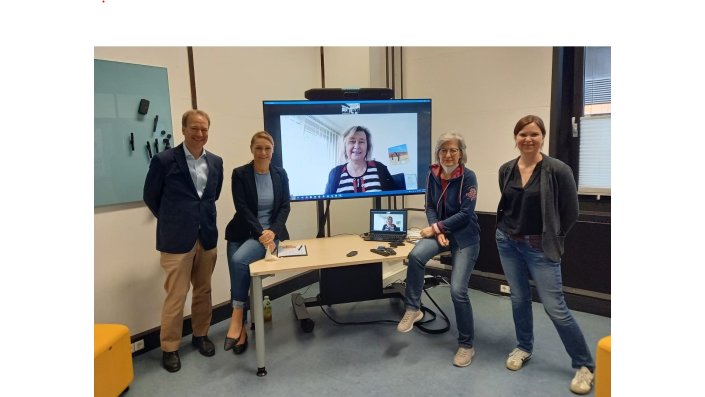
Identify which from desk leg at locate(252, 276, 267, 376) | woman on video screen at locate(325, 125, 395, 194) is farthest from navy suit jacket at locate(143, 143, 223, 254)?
woman on video screen at locate(325, 125, 395, 194)

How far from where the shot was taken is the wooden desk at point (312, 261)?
7.13 ft

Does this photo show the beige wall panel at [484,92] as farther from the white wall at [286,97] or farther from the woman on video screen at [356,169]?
the woman on video screen at [356,169]

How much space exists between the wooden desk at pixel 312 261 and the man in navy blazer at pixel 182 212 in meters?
0.42

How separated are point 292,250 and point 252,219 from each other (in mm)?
308

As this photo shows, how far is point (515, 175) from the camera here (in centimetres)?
208

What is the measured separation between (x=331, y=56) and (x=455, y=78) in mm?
1090

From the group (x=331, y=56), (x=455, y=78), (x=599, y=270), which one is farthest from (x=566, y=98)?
(x=331, y=56)

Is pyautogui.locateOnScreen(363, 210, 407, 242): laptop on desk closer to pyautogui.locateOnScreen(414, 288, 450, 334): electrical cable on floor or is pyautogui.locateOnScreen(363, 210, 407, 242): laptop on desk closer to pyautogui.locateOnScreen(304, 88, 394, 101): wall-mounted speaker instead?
pyautogui.locateOnScreen(414, 288, 450, 334): electrical cable on floor

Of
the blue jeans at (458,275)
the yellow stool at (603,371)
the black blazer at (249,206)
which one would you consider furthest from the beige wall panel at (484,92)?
the yellow stool at (603,371)

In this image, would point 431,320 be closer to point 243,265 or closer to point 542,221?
point 542,221

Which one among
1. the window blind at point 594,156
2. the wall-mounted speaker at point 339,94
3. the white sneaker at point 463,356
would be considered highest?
the wall-mounted speaker at point 339,94

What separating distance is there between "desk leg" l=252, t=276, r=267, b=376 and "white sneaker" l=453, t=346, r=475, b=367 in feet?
3.56
